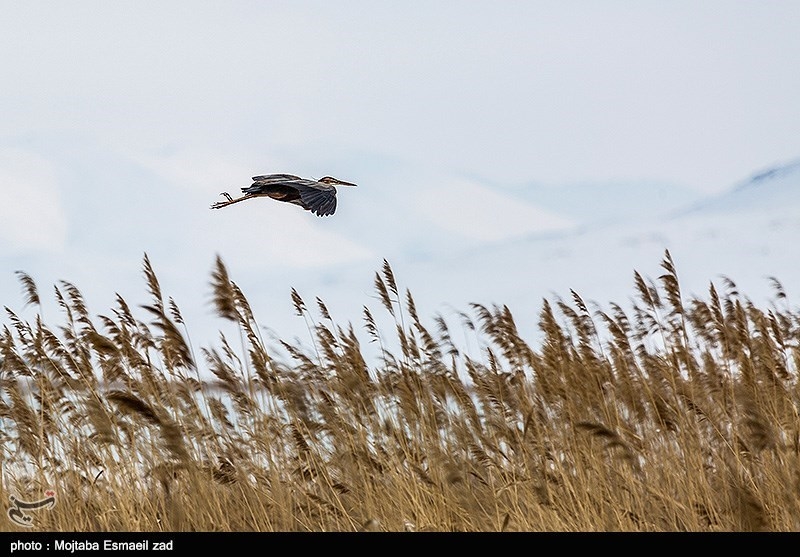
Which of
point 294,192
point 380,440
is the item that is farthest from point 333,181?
point 380,440

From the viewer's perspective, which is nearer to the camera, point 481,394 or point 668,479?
point 668,479

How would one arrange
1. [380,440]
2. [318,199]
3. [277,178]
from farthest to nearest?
[277,178] → [318,199] → [380,440]

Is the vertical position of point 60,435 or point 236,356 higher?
point 236,356

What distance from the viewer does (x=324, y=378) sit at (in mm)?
5426

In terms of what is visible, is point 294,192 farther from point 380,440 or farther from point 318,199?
→ point 380,440

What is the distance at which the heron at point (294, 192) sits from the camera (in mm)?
7531

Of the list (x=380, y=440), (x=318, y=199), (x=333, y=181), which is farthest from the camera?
(x=333, y=181)

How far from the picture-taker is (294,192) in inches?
342

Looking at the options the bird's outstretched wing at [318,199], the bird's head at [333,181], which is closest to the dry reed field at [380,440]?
the bird's outstretched wing at [318,199]

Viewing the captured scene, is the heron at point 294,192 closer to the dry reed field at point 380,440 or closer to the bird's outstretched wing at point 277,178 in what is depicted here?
the bird's outstretched wing at point 277,178

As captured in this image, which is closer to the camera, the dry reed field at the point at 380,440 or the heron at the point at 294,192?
the dry reed field at the point at 380,440

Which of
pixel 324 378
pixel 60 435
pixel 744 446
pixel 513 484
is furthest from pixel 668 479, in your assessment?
pixel 60 435
